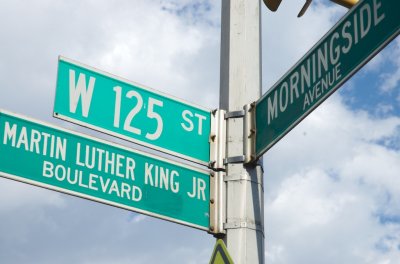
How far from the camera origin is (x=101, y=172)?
443 centimetres

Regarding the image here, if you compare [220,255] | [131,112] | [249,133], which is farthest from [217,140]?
[220,255]

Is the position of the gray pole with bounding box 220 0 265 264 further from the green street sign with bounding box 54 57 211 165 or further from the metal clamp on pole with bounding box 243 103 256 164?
the green street sign with bounding box 54 57 211 165

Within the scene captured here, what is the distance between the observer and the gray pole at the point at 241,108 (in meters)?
4.38

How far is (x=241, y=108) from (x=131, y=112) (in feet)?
2.16

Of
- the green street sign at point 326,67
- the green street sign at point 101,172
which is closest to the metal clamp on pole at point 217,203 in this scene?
the green street sign at point 101,172

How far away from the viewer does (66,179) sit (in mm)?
4305

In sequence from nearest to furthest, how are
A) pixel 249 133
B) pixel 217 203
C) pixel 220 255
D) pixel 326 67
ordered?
pixel 220 255, pixel 326 67, pixel 217 203, pixel 249 133

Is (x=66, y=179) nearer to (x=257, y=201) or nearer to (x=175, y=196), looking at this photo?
(x=175, y=196)

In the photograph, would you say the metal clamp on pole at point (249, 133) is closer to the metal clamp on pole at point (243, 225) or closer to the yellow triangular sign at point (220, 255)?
the metal clamp on pole at point (243, 225)

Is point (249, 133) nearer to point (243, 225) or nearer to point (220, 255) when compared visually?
point (243, 225)

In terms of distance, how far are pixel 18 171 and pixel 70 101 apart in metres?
0.49

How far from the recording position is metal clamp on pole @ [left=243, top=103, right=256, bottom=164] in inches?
181

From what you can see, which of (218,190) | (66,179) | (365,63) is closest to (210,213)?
(218,190)

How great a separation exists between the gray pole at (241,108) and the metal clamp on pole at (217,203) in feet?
0.12
